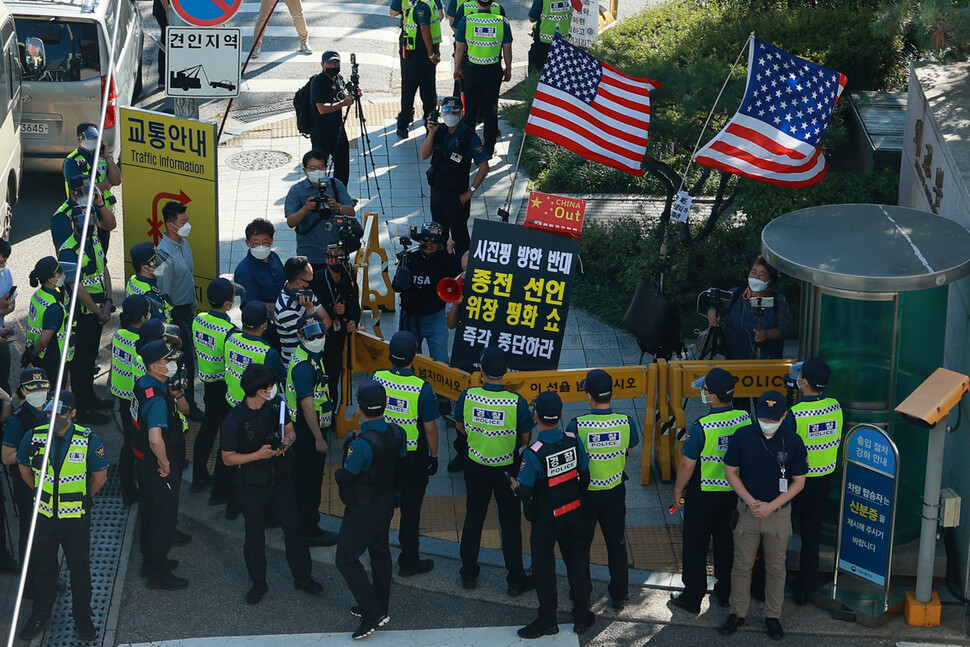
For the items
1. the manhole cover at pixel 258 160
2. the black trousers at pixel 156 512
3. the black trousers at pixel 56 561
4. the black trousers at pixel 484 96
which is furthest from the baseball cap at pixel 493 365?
the manhole cover at pixel 258 160

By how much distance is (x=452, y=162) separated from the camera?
12.7 metres

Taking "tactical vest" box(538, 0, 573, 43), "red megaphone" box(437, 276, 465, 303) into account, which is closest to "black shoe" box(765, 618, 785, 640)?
"red megaphone" box(437, 276, 465, 303)

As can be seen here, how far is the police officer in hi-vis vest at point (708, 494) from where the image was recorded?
324 inches

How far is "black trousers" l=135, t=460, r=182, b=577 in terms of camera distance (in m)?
8.73

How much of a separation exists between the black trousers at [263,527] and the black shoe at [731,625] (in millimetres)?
2976

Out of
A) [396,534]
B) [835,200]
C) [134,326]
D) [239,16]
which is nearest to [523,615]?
[396,534]

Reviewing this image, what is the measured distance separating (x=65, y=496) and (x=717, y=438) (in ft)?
14.3

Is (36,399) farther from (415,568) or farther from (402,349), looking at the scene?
(415,568)

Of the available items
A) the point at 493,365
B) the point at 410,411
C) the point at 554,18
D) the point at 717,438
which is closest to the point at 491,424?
the point at 493,365

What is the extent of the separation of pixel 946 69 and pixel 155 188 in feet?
25.4

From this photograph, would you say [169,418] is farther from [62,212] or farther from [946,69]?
[946,69]

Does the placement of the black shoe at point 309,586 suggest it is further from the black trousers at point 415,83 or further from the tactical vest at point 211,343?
the black trousers at point 415,83

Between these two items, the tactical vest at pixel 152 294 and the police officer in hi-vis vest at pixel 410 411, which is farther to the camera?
the tactical vest at pixel 152 294

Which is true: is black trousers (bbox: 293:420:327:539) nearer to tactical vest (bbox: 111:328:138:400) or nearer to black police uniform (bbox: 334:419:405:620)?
black police uniform (bbox: 334:419:405:620)
